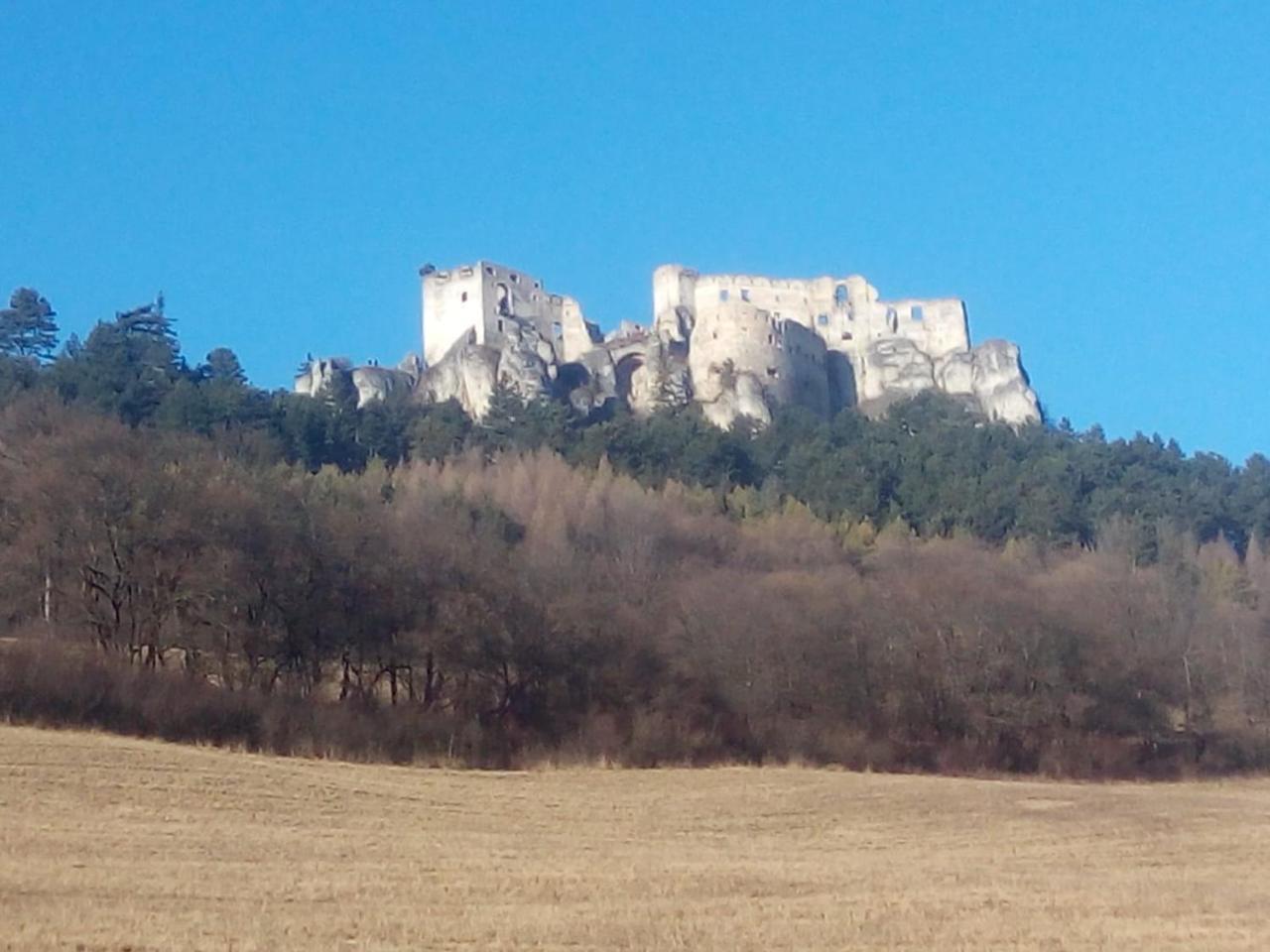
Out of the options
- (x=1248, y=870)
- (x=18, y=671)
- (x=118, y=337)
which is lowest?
(x=1248, y=870)

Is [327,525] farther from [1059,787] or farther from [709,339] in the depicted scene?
[709,339]

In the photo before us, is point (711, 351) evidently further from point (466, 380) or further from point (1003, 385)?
point (1003, 385)

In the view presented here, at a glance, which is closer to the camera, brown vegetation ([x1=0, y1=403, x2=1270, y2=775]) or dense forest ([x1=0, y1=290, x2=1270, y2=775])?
brown vegetation ([x1=0, y1=403, x2=1270, y2=775])

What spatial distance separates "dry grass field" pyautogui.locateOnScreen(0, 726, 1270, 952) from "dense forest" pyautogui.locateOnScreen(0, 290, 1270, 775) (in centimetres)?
560

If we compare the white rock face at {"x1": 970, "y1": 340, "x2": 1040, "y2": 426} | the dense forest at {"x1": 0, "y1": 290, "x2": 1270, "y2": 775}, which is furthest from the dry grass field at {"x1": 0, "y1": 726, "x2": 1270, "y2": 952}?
the white rock face at {"x1": 970, "y1": 340, "x2": 1040, "y2": 426}

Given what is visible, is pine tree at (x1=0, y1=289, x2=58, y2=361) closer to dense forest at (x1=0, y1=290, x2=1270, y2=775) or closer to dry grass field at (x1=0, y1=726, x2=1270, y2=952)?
dense forest at (x1=0, y1=290, x2=1270, y2=775)

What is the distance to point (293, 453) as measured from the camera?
78250 millimetres

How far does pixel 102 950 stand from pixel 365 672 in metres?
29.9

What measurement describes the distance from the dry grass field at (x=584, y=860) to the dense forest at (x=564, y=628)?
221 inches

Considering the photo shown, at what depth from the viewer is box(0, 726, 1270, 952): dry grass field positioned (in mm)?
16234

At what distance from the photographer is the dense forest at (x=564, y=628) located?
3938cm

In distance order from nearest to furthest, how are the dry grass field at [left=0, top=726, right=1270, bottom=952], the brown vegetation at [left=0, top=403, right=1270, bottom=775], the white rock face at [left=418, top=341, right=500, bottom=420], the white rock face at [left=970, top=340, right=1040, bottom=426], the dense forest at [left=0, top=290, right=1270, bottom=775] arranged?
the dry grass field at [left=0, top=726, right=1270, bottom=952]
the brown vegetation at [left=0, top=403, right=1270, bottom=775]
the dense forest at [left=0, top=290, right=1270, bottom=775]
the white rock face at [left=418, top=341, right=500, bottom=420]
the white rock face at [left=970, top=340, right=1040, bottom=426]

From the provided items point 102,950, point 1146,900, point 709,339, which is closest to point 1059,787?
point 1146,900

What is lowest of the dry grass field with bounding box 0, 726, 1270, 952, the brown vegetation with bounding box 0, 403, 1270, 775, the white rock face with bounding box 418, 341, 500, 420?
the dry grass field with bounding box 0, 726, 1270, 952
